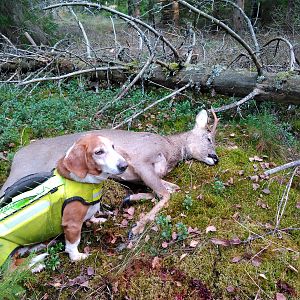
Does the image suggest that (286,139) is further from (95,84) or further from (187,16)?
(187,16)

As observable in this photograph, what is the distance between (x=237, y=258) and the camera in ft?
12.7

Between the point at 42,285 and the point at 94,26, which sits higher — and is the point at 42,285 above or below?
above

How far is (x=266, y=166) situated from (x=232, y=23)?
12925mm

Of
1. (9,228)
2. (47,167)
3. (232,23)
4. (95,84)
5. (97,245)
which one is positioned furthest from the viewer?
(232,23)

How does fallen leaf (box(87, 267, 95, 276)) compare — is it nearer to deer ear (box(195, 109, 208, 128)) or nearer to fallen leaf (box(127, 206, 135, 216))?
fallen leaf (box(127, 206, 135, 216))

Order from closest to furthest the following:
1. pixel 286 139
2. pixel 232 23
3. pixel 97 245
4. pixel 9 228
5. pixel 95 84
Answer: pixel 9 228 → pixel 97 245 → pixel 286 139 → pixel 95 84 → pixel 232 23

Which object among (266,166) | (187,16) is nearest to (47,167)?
(266,166)

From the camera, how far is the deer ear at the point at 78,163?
13.4 feet

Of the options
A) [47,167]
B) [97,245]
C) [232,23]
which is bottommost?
[232,23]

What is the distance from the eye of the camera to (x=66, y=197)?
4.05 m

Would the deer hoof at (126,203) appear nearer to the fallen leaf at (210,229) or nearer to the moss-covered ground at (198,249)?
the moss-covered ground at (198,249)

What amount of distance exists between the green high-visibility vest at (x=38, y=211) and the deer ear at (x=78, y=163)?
12 centimetres

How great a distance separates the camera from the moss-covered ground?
3.68 meters

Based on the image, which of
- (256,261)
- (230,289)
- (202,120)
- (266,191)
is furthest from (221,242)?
(202,120)
